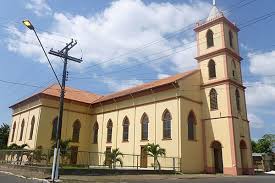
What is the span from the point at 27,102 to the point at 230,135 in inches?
1078

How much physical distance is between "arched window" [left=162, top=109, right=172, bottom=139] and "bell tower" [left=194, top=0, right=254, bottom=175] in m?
3.89

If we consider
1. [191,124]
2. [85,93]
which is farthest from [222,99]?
[85,93]

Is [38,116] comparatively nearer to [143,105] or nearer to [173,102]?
[143,105]

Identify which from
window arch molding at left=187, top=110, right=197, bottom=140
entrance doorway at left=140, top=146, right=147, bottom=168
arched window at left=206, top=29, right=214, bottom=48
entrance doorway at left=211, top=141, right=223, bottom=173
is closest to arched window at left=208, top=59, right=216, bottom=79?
→ arched window at left=206, top=29, right=214, bottom=48

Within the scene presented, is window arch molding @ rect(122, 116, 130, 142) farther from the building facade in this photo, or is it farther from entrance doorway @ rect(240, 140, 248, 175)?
entrance doorway @ rect(240, 140, 248, 175)

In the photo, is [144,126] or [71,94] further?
[71,94]

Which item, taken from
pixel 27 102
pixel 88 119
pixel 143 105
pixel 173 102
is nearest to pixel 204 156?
pixel 173 102

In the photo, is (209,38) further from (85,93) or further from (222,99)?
(85,93)

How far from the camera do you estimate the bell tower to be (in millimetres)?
28641

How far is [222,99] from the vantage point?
30156 mm

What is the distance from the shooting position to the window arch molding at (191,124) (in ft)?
98.1

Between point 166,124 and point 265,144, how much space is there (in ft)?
173

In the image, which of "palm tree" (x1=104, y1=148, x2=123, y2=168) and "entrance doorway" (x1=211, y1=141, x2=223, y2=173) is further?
"palm tree" (x1=104, y1=148, x2=123, y2=168)

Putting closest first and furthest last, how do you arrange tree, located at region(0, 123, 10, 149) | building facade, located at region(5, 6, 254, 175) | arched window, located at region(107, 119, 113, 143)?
building facade, located at region(5, 6, 254, 175) < arched window, located at region(107, 119, 113, 143) < tree, located at region(0, 123, 10, 149)
